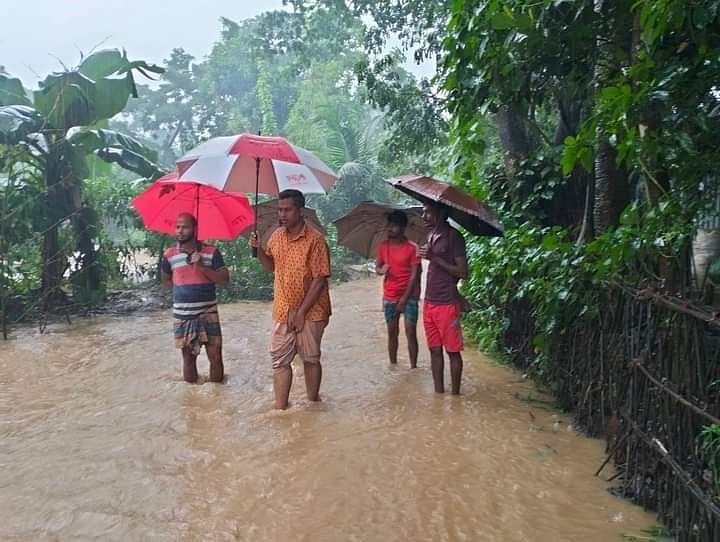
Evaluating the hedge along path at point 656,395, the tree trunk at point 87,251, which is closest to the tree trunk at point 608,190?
the hedge along path at point 656,395

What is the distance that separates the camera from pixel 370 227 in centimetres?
741

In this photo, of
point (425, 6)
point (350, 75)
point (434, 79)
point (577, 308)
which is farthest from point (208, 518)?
point (350, 75)

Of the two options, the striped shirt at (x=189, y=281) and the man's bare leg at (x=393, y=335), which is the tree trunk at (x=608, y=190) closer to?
the man's bare leg at (x=393, y=335)

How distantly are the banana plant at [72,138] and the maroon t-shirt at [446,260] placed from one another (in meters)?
6.89

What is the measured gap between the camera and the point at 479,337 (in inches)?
311

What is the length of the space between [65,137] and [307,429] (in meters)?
7.52

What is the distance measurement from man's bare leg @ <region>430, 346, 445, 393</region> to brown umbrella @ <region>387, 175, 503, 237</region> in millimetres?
1101

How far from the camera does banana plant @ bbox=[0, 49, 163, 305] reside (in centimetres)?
1026

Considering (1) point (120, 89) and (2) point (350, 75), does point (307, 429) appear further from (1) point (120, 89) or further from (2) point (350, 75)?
(2) point (350, 75)

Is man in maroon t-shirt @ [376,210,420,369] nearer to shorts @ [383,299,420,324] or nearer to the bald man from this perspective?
shorts @ [383,299,420,324]

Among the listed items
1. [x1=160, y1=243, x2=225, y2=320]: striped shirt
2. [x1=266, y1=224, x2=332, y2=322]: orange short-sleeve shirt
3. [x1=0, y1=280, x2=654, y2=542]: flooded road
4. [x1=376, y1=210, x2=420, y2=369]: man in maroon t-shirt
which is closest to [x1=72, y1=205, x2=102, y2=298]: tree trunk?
[x1=0, y1=280, x2=654, y2=542]: flooded road

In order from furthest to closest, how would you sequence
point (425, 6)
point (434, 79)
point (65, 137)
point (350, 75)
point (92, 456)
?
point (350, 75) < point (425, 6) < point (65, 137) < point (434, 79) < point (92, 456)

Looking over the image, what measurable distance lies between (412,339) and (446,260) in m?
1.60

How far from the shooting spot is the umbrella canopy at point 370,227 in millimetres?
7047
